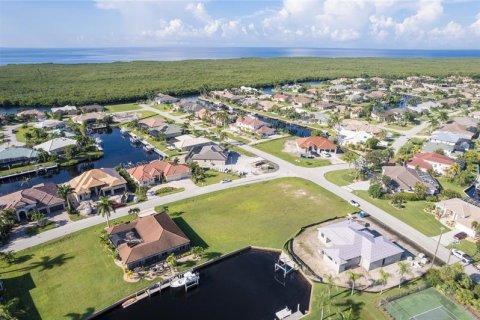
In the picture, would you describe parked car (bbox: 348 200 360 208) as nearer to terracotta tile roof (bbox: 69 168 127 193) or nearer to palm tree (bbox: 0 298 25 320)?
terracotta tile roof (bbox: 69 168 127 193)

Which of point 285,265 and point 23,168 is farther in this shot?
point 23,168

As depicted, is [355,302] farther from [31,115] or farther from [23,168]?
[31,115]

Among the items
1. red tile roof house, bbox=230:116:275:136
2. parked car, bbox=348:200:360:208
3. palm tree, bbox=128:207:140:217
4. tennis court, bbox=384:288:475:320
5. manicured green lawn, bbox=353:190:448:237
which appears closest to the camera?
tennis court, bbox=384:288:475:320

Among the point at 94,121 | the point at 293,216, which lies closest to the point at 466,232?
the point at 293,216

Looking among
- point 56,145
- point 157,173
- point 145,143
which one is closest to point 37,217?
point 157,173

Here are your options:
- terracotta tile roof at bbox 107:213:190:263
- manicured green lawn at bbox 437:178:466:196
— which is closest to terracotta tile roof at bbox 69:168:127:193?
terracotta tile roof at bbox 107:213:190:263

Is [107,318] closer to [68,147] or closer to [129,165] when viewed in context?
[129,165]
